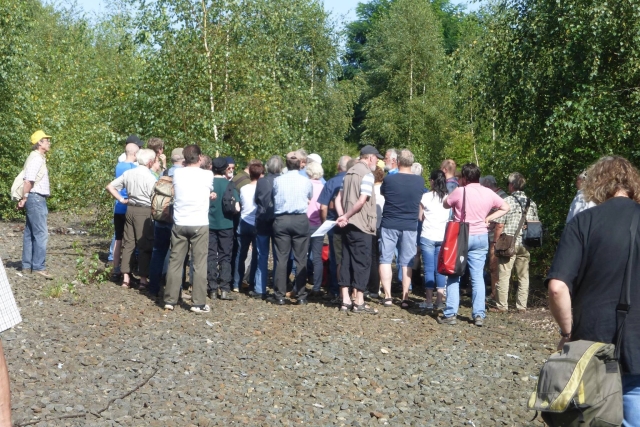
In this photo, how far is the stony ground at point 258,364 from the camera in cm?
693

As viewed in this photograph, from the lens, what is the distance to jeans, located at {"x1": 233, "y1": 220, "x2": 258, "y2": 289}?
499 inches

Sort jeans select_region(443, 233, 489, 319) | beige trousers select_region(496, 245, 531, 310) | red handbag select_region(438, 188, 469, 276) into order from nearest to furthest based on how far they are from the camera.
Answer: red handbag select_region(438, 188, 469, 276)
jeans select_region(443, 233, 489, 319)
beige trousers select_region(496, 245, 531, 310)

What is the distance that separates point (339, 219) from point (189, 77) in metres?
7.94

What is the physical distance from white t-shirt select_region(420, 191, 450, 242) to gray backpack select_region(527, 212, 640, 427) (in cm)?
743

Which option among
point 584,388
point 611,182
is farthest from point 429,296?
point 584,388

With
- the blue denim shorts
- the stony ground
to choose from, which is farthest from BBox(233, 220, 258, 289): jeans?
the blue denim shorts

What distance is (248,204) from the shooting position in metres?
12.5

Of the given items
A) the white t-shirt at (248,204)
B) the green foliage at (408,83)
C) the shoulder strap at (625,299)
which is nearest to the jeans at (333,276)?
the white t-shirt at (248,204)

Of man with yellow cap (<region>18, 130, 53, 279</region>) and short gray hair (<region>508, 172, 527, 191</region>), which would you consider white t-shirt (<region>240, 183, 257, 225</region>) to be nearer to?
man with yellow cap (<region>18, 130, 53, 279</region>)

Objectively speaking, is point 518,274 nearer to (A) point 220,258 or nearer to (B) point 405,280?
(B) point 405,280

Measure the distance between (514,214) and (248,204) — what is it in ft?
12.8

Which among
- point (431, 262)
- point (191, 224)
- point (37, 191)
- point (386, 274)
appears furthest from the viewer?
point (37, 191)

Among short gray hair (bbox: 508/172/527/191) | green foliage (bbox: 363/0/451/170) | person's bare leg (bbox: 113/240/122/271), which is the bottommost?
person's bare leg (bbox: 113/240/122/271)

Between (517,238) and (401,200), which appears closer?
(401,200)
